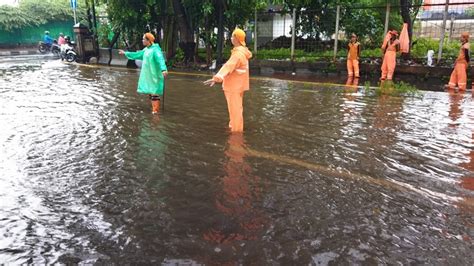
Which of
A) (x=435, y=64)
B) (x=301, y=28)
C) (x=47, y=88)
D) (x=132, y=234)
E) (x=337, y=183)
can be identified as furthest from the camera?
(x=301, y=28)

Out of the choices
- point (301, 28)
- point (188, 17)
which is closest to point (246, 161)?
point (301, 28)

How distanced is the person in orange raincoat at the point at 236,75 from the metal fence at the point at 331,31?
9870 millimetres

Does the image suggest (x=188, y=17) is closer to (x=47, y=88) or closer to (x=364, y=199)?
(x=47, y=88)

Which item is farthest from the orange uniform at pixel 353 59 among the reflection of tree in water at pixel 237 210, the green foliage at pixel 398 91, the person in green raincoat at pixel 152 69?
the reflection of tree in water at pixel 237 210

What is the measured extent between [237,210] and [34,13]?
34.1 metres

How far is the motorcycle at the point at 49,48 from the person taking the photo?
25.9 meters

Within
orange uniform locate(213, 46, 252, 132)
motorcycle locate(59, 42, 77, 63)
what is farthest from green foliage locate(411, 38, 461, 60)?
motorcycle locate(59, 42, 77, 63)

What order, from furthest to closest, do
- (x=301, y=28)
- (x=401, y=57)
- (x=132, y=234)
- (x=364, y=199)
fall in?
(x=301, y=28) → (x=401, y=57) → (x=364, y=199) → (x=132, y=234)

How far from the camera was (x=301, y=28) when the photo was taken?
17.6 meters

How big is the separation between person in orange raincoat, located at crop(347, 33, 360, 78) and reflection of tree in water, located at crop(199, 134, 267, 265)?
10060 mm

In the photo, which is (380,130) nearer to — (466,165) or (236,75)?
(466,165)

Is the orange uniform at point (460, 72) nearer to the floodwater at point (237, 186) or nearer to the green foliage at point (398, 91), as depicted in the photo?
the green foliage at point (398, 91)

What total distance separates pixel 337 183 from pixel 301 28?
13844 mm

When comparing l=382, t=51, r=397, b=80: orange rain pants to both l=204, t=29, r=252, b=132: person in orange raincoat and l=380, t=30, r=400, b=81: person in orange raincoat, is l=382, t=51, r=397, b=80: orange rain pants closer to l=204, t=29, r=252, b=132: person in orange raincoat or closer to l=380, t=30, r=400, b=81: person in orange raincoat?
l=380, t=30, r=400, b=81: person in orange raincoat
